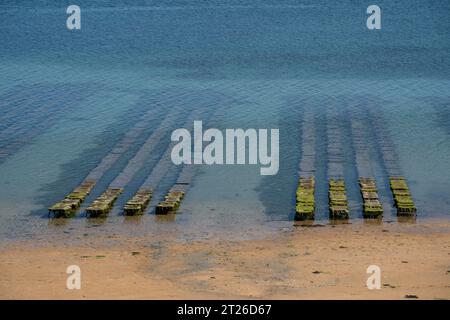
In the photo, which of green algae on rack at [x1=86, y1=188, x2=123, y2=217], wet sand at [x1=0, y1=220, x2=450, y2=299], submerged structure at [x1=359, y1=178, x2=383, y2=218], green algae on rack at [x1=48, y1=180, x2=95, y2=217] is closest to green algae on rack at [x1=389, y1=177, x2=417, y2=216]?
submerged structure at [x1=359, y1=178, x2=383, y2=218]

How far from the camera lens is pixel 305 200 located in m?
43.2

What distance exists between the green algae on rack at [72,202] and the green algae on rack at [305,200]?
36.3 ft

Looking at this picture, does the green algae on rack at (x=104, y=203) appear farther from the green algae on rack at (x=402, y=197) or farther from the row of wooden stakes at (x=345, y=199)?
the green algae on rack at (x=402, y=197)

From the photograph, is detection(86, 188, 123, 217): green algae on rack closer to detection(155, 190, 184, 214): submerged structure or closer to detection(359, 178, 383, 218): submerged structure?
detection(155, 190, 184, 214): submerged structure

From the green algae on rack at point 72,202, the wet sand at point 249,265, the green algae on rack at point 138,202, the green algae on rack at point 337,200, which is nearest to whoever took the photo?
the wet sand at point 249,265

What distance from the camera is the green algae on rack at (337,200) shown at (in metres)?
41.5

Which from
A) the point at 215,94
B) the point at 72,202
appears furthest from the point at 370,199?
the point at 215,94

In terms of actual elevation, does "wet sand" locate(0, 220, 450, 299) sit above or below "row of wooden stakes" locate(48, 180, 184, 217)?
below

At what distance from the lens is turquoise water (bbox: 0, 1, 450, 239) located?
46.4 m

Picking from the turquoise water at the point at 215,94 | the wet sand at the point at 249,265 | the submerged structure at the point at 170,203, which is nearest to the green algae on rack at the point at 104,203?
the turquoise water at the point at 215,94

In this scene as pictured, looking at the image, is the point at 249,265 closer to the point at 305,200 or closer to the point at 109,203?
the point at 305,200

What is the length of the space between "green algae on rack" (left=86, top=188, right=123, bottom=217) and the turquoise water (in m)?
0.56

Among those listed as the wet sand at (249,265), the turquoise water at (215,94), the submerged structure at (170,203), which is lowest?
the wet sand at (249,265)

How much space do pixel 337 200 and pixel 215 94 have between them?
99.4 ft
